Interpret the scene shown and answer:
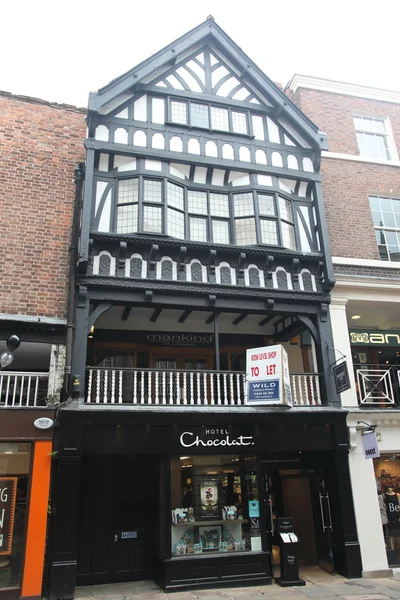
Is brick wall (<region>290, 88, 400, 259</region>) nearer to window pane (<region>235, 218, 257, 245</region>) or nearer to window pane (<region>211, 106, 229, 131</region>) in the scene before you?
window pane (<region>235, 218, 257, 245</region>)

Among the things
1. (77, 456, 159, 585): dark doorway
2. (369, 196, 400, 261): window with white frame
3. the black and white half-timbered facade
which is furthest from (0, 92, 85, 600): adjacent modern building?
(369, 196, 400, 261): window with white frame

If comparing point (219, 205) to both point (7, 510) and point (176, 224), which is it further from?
point (7, 510)

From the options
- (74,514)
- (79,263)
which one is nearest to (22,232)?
(79,263)

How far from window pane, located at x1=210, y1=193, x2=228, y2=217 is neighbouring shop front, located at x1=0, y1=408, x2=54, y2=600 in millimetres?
6474

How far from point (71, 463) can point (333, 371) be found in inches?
261

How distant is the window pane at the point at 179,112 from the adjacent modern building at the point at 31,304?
2.54m

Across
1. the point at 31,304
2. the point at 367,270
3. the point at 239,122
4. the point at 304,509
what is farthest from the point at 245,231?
the point at 304,509

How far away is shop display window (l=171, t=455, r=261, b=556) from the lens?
10203 millimetres

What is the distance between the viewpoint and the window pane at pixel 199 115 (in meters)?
13.1

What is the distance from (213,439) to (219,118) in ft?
29.2

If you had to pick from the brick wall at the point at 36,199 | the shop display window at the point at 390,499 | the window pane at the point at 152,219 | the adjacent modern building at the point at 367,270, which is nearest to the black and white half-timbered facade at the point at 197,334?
the window pane at the point at 152,219

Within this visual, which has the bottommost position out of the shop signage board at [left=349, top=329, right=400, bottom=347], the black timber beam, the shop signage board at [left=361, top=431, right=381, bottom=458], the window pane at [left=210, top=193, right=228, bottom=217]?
the shop signage board at [left=361, top=431, right=381, bottom=458]

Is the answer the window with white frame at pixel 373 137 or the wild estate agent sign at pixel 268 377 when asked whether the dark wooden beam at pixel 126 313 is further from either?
the window with white frame at pixel 373 137

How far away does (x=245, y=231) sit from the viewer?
12.5 m
